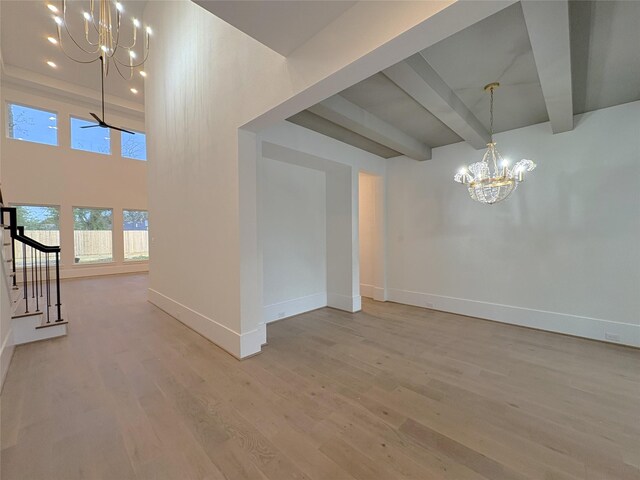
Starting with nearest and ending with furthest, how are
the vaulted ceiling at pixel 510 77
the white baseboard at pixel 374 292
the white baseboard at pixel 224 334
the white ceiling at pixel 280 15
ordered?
the white ceiling at pixel 280 15 → the vaulted ceiling at pixel 510 77 → the white baseboard at pixel 224 334 → the white baseboard at pixel 374 292

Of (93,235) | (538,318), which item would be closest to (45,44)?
(93,235)

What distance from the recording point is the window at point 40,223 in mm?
6559

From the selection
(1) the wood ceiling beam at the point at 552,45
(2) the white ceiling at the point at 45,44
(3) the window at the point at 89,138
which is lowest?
(1) the wood ceiling beam at the point at 552,45

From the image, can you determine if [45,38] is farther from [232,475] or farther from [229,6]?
[232,475]

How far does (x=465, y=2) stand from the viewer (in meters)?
1.14

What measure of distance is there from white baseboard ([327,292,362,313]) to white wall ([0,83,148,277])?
7551 millimetres

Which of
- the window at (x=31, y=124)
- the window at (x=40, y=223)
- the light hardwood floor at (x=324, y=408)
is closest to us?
the light hardwood floor at (x=324, y=408)

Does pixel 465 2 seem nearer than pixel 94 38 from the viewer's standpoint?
Yes

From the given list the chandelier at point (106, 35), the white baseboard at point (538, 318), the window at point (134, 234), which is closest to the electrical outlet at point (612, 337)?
the white baseboard at point (538, 318)

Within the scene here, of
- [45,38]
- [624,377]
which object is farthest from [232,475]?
[45,38]

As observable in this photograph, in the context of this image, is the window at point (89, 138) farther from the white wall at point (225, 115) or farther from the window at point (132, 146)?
the white wall at point (225, 115)

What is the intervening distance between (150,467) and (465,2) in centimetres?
294

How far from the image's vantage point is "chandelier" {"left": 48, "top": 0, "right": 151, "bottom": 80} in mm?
3375

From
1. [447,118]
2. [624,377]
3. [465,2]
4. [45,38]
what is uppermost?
[45,38]
